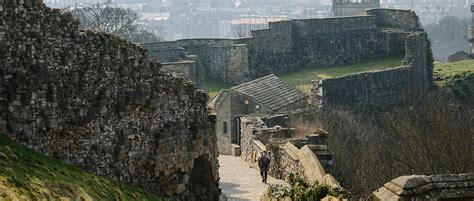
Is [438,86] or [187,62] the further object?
[438,86]

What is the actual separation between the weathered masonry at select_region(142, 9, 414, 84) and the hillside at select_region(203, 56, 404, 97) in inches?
26.1

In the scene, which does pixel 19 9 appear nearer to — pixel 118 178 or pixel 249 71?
pixel 118 178

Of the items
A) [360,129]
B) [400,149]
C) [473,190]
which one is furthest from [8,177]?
[360,129]

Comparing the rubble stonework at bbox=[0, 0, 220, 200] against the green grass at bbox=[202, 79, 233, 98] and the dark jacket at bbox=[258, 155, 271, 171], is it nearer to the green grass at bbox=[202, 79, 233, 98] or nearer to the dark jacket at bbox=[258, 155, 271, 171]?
the dark jacket at bbox=[258, 155, 271, 171]

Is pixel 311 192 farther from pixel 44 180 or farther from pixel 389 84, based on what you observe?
pixel 389 84

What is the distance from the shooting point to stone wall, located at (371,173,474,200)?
1456 cm

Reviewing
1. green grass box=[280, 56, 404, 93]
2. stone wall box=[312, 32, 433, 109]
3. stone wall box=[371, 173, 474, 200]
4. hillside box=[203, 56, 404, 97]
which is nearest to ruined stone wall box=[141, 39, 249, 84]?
hillside box=[203, 56, 404, 97]

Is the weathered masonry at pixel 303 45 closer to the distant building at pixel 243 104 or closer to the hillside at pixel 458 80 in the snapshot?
the hillside at pixel 458 80

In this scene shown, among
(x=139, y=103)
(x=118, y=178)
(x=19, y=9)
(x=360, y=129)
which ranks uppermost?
(x=19, y=9)

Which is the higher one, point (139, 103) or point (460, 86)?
point (139, 103)

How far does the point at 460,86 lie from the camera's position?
178ft

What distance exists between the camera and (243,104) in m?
45.4

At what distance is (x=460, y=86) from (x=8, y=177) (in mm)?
42955

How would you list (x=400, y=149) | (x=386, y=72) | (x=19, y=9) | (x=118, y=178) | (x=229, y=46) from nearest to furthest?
(x=19, y=9), (x=118, y=178), (x=400, y=149), (x=386, y=72), (x=229, y=46)
